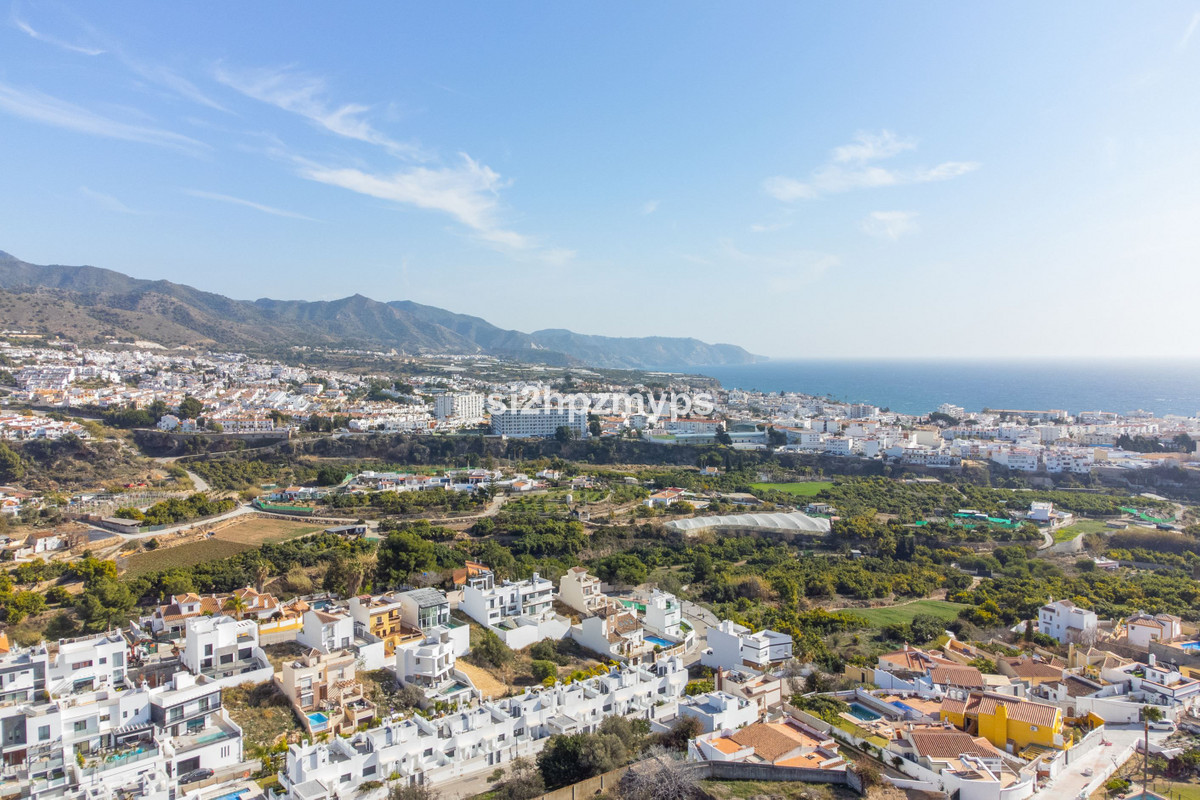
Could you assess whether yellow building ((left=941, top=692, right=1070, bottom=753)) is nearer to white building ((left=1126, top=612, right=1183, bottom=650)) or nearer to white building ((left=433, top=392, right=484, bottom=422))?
white building ((left=1126, top=612, right=1183, bottom=650))

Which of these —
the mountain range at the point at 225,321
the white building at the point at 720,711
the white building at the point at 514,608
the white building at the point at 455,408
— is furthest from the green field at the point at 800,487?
the mountain range at the point at 225,321

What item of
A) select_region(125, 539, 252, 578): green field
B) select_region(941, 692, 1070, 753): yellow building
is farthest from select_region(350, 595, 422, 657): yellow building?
select_region(941, 692, 1070, 753): yellow building

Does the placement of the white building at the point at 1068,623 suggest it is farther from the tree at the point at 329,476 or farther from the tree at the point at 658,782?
the tree at the point at 329,476

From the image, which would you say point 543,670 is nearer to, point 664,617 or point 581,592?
point 664,617

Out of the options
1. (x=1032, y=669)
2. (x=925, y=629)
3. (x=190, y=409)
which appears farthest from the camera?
(x=190, y=409)

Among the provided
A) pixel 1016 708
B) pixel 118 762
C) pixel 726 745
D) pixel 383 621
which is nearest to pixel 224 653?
pixel 383 621

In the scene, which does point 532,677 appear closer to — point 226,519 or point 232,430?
point 226,519

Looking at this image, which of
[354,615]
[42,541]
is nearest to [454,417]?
[42,541]
